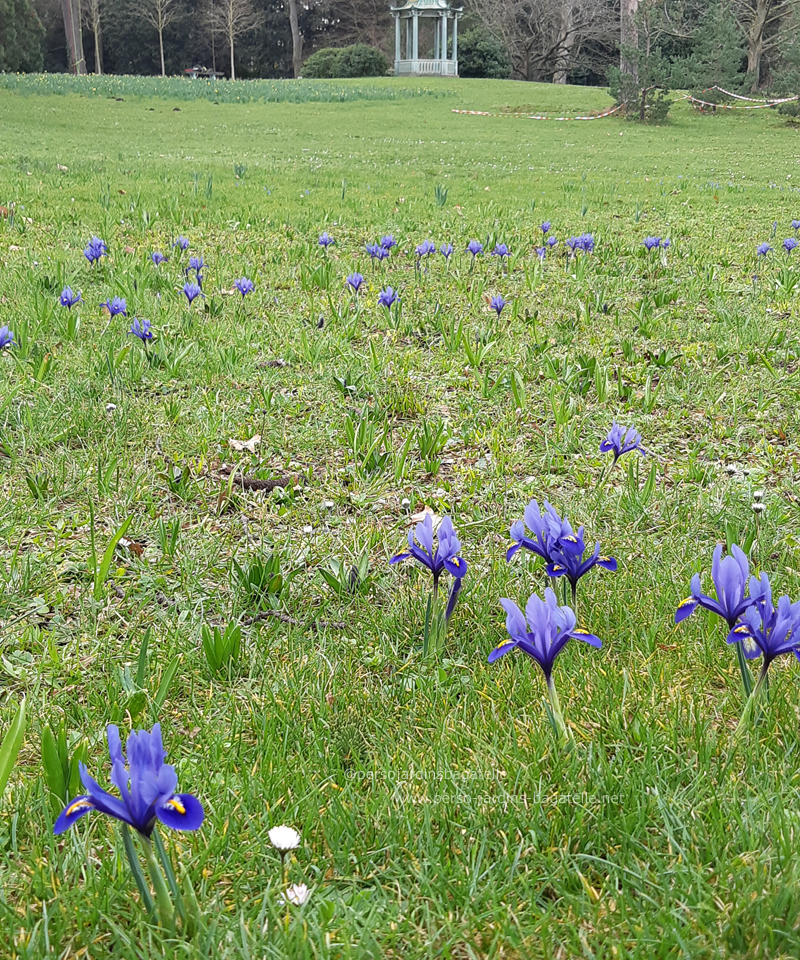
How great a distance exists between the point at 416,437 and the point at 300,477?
0.53 metres

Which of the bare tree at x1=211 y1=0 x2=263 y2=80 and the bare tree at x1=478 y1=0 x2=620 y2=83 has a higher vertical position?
the bare tree at x1=211 y1=0 x2=263 y2=80

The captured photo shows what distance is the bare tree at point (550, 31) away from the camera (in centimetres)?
3862

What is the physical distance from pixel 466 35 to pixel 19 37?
70.3ft

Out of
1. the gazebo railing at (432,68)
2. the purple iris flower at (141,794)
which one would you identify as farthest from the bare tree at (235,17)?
the purple iris flower at (141,794)

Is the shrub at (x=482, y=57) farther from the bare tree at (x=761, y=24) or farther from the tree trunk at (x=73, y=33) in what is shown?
the tree trunk at (x=73, y=33)

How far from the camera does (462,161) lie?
47.0 feet

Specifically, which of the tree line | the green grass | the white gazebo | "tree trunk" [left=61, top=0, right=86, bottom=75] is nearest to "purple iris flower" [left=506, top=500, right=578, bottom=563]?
the green grass

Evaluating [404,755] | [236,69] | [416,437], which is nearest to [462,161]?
[416,437]

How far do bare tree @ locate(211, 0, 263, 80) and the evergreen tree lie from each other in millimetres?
9521

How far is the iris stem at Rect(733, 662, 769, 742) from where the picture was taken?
4.59 feet

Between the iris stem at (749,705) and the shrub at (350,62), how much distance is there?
42606 mm

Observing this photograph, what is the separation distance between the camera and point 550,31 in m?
41.1

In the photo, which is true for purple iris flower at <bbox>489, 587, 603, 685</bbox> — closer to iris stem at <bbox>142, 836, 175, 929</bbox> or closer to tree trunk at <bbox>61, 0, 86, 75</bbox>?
iris stem at <bbox>142, 836, 175, 929</bbox>

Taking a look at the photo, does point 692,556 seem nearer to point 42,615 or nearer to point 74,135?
point 42,615
